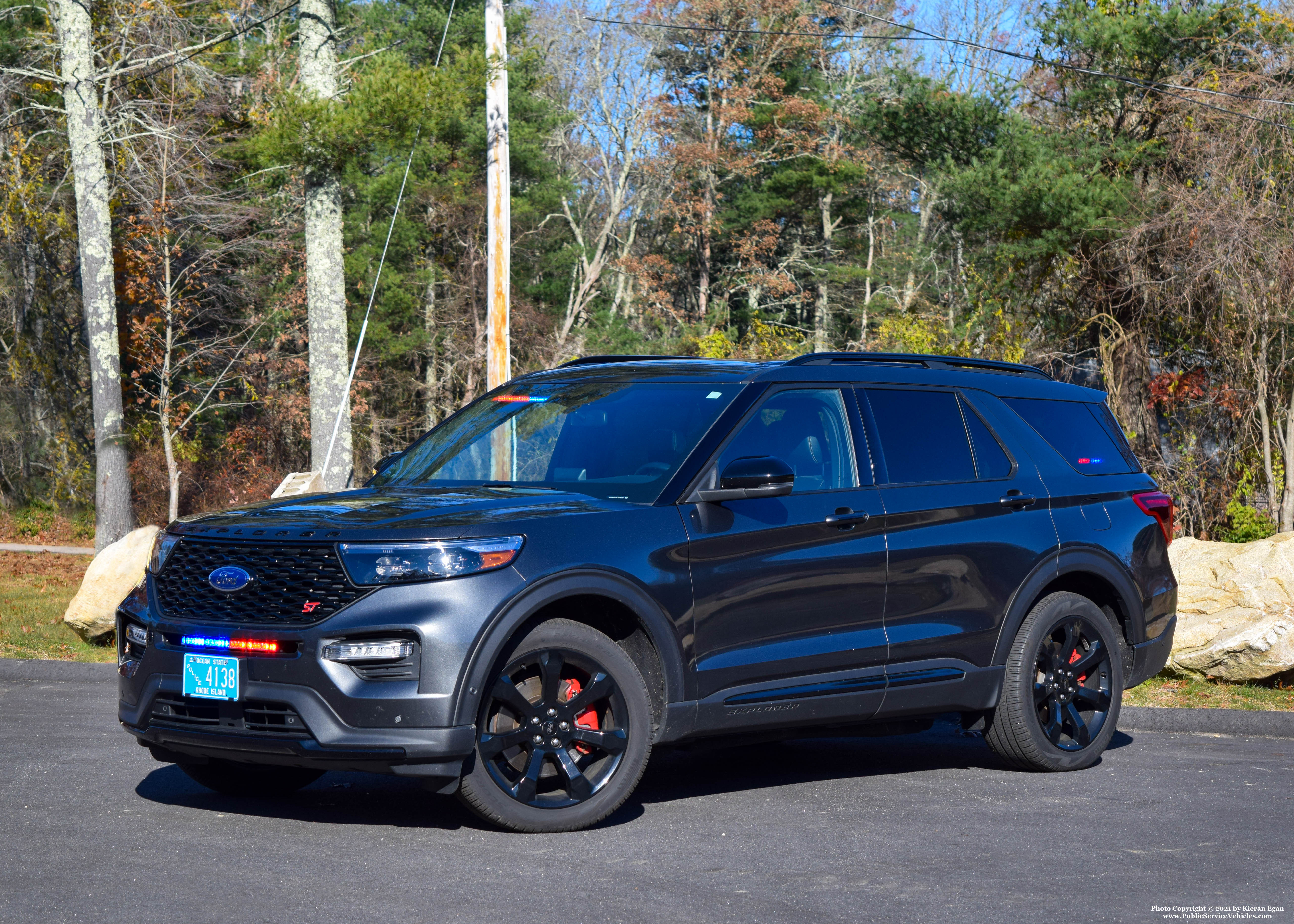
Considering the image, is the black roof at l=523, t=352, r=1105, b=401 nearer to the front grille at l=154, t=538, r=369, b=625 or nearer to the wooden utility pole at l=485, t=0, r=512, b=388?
the front grille at l=154, t=538, r=369, b=625

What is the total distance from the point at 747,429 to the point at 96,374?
17.7 meters

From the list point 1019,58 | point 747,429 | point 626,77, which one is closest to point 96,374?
point 1019,58

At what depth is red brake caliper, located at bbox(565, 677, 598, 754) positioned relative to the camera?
18.1 feet

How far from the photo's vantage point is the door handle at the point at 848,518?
6246mm

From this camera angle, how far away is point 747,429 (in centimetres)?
623

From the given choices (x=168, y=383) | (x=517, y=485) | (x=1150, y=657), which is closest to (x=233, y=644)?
(x=517, y=485)

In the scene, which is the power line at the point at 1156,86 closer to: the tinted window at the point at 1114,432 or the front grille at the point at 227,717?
the tinted window at the point at 1114,432

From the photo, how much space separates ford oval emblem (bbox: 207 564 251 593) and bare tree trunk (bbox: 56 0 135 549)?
1669 cm

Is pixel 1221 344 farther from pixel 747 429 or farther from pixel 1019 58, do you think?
pixel 747 429

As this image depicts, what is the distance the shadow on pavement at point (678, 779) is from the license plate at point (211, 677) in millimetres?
834

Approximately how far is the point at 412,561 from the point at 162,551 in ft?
4.08

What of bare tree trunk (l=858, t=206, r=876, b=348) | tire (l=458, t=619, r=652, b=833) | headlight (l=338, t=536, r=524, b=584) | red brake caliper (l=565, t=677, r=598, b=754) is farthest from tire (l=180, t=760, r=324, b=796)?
bare tree trunk (l=858, t=206, r=876, b=348)

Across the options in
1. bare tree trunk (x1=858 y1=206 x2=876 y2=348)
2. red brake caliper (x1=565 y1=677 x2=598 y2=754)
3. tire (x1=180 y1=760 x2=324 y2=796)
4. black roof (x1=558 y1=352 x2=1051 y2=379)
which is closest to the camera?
red brake caliper (x1=565 y1=677 x2=598 y2=754)

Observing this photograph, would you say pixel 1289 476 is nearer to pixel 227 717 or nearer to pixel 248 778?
pixel 248 778
